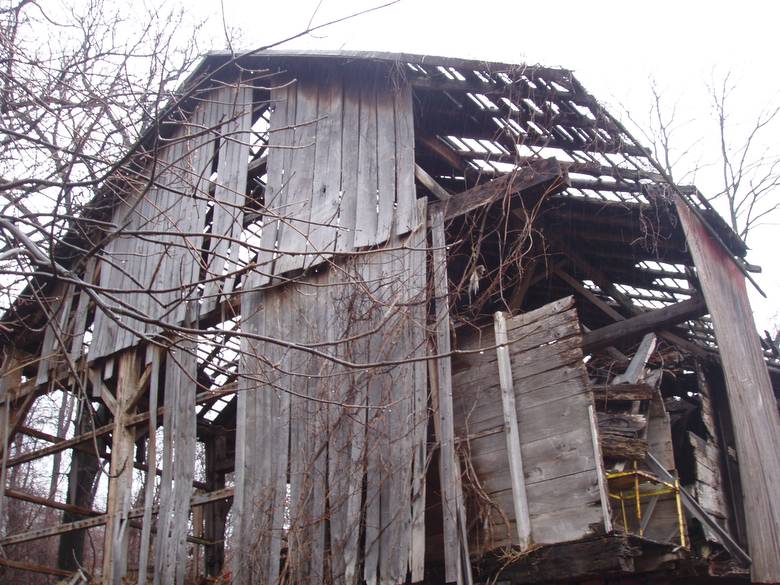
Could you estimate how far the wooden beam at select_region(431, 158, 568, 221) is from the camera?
7.48 metres

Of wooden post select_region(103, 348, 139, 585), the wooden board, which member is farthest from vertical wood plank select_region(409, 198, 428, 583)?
wooden post select_region(103, 348, 139, 585)

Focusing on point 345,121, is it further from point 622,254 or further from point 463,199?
point 622,254

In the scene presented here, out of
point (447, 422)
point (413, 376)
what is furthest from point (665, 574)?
point (413, 376)

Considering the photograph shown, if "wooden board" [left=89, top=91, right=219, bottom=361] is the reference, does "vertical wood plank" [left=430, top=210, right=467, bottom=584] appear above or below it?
below

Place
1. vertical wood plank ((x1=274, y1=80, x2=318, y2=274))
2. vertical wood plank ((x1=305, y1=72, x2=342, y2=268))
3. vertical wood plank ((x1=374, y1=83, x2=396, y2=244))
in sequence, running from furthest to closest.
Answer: vertical wood plank ((x1=274, y1=80, x2=318, y2=274))
vertical wood plank ((x1=305, y1=72, x2=342, y2=268))
vertical wood plank ((x1=374, y1=83, x2=396, y2=244))

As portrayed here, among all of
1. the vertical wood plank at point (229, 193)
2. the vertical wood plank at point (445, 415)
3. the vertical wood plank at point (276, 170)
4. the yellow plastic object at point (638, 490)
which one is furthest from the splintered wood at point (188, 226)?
the yellow plastic object at point (638, 490)

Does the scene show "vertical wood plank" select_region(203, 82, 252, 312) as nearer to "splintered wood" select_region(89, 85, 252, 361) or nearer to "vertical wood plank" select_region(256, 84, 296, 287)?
"splintered wood" select_region(89, 85, 252, 361)

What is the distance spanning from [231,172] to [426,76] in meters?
2.62

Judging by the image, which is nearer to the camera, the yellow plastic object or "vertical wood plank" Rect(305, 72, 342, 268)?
the yellow plastic object

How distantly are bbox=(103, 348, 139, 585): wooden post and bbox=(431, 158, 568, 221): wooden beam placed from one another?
14.2 ft

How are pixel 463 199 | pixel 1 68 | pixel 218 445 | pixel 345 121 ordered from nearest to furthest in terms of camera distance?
1. pixel 1 68
2. pixel 463 199
3. pixel 345 121
4. pixel 218 445

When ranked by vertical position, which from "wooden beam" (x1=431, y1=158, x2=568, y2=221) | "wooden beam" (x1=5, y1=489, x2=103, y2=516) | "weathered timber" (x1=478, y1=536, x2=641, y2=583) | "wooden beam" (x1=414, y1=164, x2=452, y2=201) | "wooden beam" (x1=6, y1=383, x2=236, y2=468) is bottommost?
"weathered timber" (x1=478, y1=536, x2=641, y2=583)

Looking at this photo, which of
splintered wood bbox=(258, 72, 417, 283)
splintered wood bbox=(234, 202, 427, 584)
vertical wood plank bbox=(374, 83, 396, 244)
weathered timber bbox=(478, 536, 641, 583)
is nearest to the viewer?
weathered timber bbox=(478, 536, 641, 583)

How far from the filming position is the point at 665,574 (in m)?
7.36
